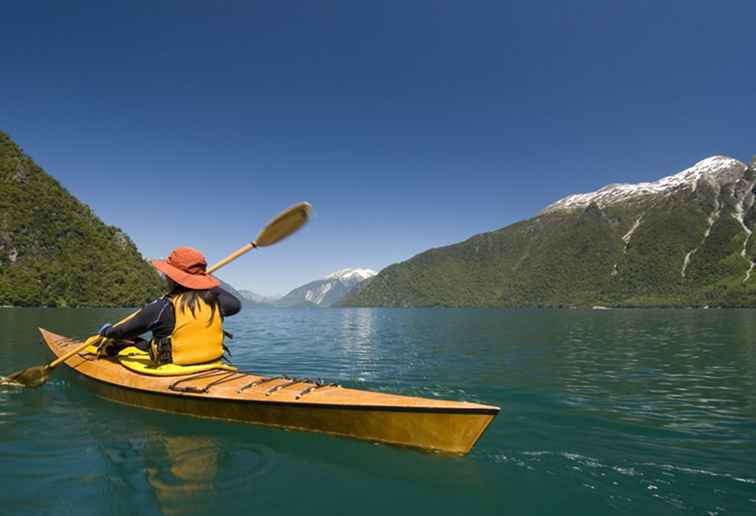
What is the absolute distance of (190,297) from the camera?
26.8 ft

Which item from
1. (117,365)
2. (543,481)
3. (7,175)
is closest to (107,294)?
(7,175)

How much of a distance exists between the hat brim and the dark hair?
190mm

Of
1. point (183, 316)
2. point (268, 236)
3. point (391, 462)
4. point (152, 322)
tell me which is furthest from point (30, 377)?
point (391, 462)

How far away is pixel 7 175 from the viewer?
149 meters

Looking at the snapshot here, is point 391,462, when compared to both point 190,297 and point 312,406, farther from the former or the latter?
point 190,297

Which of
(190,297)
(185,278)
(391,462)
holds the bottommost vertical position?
(391,462)

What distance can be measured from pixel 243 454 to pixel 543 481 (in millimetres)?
4736

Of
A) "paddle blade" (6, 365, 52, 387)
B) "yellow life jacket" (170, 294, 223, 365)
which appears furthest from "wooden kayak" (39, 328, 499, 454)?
"paddle blade" (6, 365, 52, 387)

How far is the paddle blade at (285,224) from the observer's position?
479 inches

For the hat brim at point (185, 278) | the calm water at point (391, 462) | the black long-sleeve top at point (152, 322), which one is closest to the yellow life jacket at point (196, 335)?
the black long-sleeve top at point (152, 322)

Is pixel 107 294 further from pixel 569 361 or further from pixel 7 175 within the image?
pixel 569 361

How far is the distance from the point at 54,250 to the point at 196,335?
6836 inches

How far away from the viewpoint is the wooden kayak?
20.0 feet

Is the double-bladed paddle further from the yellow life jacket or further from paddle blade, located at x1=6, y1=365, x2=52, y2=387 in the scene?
the yellow life jacket
